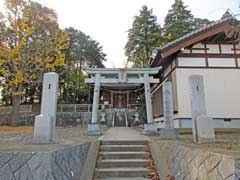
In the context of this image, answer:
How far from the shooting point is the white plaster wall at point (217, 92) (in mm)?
12695

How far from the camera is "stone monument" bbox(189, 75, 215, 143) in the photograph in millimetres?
5082

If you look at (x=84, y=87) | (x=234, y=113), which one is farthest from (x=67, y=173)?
(x=84, y=87)

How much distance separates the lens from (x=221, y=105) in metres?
12.9

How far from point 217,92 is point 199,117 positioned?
864 centimetres

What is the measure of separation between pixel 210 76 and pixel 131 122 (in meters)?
10.1

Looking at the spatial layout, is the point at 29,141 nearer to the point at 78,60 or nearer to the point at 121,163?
the point at 121,163

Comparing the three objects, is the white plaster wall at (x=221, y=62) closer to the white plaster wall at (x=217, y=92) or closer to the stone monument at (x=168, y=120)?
the white plaster wall at (x=217, y=92)

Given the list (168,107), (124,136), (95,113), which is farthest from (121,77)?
(168,107)

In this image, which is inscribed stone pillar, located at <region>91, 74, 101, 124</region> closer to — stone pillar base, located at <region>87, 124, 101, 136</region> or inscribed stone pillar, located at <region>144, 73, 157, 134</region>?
stone pillar base, located at <region>87, 124, 101, 136</region>

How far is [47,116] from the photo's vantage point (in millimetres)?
5566

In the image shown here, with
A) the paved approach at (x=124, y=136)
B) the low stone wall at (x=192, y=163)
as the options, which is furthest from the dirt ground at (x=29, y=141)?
the low stone wall at (x=192, y=163)

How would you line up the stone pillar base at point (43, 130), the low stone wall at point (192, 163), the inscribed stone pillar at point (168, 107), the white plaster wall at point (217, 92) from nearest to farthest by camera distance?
the low stone wall at point (192, 163) → the stone pillar base at point (43, 130) → the inscribed stone pillar at point (168, 107) → the white plaster wall at point (217, 92)

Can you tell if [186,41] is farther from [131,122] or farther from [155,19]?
[155,19]

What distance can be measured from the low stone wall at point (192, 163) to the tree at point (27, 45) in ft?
43.3
